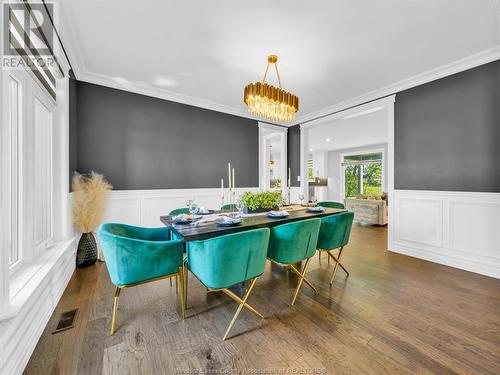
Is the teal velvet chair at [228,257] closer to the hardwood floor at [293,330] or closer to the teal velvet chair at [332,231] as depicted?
the hardwood floor at [293,330]

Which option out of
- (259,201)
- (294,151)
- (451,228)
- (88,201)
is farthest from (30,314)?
(294,151)

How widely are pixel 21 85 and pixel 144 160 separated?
6.15ft

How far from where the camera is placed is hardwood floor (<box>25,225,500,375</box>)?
1340 millimetres

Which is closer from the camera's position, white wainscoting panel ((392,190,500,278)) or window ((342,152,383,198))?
white wainscoting panel ((392,190,500,278))

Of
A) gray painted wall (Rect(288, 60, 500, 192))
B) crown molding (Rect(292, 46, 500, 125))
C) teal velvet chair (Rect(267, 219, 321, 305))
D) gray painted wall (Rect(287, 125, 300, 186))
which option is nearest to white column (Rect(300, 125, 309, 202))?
gray painted wall (Rect(287, 125, 300, 186))

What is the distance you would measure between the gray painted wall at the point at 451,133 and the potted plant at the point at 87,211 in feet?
14.8

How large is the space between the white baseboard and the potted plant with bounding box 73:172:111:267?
631 mm

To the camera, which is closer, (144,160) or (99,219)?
(99,219)

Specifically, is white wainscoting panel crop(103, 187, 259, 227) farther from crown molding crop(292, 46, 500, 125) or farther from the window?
the window

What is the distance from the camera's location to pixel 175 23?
2066 millimetres

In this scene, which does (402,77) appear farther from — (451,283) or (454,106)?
(451,283)

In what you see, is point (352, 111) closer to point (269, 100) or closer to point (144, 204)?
point (269, 100)

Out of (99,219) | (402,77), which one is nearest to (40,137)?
(99,219)

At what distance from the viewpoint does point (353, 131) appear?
257 inches
